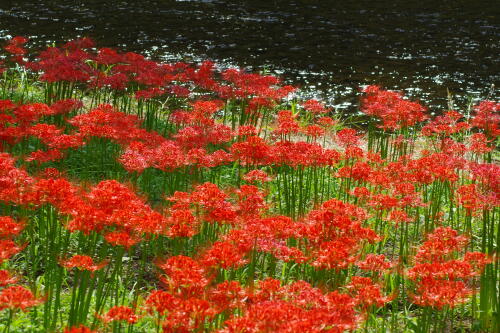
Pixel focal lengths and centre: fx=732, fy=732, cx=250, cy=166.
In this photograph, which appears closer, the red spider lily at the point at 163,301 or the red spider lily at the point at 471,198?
the red spider lily at the point at 163,301

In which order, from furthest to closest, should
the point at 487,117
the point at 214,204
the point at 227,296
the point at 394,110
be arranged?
1. the point at 394,110
2. the point at 487,117
3. the point at 214,204
4. the point at 227,296

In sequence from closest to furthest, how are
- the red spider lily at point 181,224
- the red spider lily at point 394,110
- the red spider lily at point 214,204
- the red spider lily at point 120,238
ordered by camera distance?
the red spider lily at point 120,238 < the red spider lily at point 181,224 < the red spider lily at point 214,204 < the red spider lily at point 394,110

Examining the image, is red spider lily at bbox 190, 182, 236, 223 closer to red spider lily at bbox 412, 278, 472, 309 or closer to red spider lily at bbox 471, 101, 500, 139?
red spider lily at bbox 412, 278, 472, 309

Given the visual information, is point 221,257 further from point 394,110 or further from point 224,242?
point 394,110

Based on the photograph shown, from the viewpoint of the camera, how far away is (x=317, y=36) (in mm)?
16078

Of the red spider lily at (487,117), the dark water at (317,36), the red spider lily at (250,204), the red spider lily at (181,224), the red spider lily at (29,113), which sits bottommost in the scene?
the dark water at (317,36)

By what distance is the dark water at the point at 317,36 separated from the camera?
→ 520 inches

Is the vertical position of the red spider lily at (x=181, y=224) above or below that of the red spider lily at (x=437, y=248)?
above

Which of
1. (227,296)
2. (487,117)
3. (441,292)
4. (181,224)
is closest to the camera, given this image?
(227,296)

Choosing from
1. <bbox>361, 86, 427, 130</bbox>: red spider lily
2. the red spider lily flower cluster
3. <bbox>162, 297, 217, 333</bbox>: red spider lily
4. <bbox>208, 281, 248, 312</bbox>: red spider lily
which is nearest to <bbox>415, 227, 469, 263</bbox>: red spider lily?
the red spider lily flower cluster

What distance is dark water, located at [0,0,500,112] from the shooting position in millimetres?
13203

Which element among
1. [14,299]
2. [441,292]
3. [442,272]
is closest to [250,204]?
[442,272]

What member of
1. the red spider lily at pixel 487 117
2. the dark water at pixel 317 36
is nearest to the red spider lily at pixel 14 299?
the red spider lily at pixel 487 117

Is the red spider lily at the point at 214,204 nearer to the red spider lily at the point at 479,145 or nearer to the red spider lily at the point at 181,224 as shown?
the red spider lily at the point at 181,224
